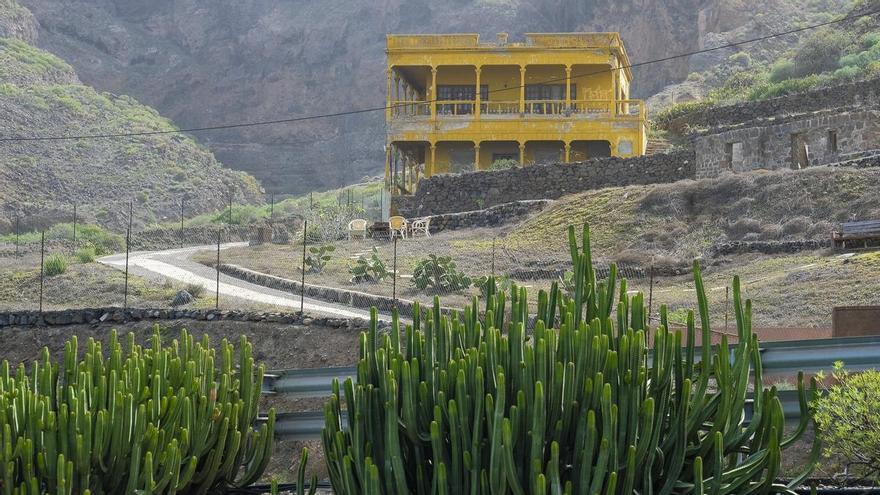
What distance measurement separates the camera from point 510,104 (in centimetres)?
4072

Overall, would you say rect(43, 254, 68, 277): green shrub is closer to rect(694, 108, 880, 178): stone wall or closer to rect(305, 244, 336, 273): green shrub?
rect(305, 244, 336, 273): green shrub

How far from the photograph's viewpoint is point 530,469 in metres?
8.41

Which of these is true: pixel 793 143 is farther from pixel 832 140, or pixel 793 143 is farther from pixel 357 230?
pixel 357 230

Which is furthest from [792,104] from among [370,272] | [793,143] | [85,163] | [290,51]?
[290,51]

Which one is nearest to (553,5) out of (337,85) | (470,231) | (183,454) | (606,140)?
(337,85)

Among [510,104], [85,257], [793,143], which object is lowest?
[85,257]

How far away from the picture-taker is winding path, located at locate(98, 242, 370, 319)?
21781 mm

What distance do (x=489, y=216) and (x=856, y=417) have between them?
22.4 m

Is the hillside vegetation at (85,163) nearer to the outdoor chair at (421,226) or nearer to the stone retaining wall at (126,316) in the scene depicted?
the outdoor chair at (421,226)

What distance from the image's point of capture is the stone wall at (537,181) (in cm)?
3222

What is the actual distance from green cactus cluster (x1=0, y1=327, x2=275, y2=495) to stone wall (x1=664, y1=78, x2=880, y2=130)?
24.6 metres

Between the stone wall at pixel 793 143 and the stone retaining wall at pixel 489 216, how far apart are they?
4.37m

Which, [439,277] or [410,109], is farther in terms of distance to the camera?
[410,109]

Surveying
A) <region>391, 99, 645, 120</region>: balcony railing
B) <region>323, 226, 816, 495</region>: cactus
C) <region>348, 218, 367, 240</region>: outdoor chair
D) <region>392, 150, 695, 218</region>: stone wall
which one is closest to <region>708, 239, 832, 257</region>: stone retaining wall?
<region>392, 150, 695, 218</region>: stone wall
